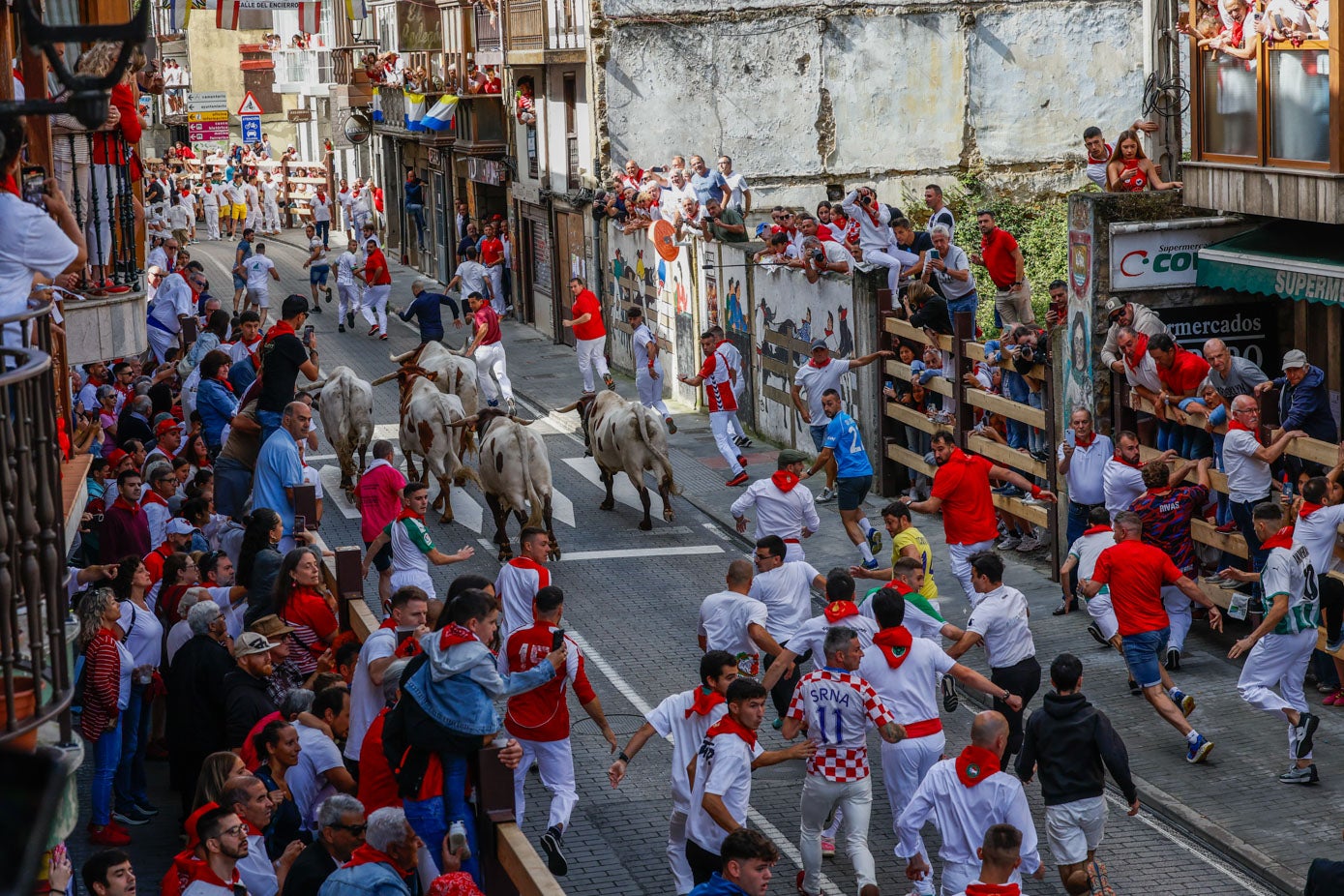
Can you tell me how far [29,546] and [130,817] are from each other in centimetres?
679

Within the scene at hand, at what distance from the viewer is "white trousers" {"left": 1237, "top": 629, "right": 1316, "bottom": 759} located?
38.7 ft

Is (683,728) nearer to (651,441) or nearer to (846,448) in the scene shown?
(846,448)

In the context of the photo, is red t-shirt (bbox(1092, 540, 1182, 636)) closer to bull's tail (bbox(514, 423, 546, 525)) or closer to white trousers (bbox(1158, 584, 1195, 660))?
white trousers (bbox(1158, 584, 1195, 660))

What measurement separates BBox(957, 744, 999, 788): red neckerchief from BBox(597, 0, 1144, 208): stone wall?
2423 centimetres

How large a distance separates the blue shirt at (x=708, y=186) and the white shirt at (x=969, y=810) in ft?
58.1

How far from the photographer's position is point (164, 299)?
24766mm

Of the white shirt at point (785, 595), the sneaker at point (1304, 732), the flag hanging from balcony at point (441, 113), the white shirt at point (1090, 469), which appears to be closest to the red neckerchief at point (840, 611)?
the white shirt at point (785, 595)

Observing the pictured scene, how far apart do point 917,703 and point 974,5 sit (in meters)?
24.6

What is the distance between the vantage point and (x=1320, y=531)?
12547 mm

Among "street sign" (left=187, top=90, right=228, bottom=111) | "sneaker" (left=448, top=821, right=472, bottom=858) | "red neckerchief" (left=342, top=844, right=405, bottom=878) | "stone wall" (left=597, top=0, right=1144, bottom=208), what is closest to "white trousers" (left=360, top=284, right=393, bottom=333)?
"stone wall" (left=597, top=0, right=1144, bottom=208)

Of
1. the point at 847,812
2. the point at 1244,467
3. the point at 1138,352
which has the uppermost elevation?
the point at 1138,352

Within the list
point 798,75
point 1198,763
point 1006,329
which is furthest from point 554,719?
point 798,75

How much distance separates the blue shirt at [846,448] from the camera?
17125mm

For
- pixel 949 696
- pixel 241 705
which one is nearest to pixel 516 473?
pixel 949 696
